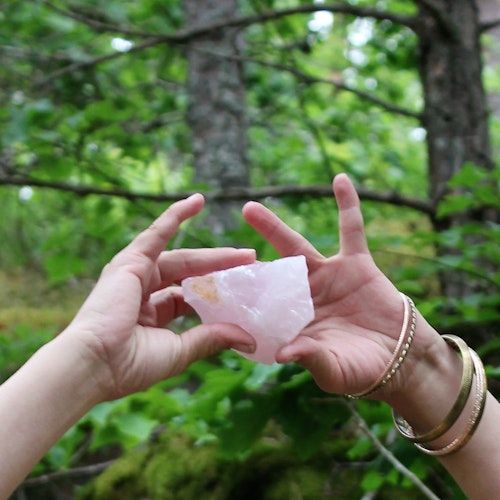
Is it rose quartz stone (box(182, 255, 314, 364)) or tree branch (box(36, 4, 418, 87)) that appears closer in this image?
rose quartz stone (box(182, 255, 314, 364))

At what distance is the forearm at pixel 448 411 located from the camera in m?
1.20

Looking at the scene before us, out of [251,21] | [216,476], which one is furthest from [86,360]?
[251,21]

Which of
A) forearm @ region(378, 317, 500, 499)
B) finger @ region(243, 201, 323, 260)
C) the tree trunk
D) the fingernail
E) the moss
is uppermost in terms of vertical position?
finger @ region(243, 201, 323, 260)

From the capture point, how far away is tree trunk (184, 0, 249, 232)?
312 cm

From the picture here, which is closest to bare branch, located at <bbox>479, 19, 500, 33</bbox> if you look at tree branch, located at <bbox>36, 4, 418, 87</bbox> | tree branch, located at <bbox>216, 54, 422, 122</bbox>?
tree branch, located at <bbox>36, 4, 418, 87</bbox>

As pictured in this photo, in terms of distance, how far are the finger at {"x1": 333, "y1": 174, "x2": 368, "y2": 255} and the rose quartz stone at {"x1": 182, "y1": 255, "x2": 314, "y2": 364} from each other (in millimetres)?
139

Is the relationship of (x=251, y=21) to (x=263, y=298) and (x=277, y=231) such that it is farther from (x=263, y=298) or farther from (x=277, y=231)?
(x=263, y=298)

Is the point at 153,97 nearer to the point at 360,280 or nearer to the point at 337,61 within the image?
the point at 337,61

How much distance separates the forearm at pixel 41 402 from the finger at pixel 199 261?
276 mm

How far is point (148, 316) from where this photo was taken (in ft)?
4.01

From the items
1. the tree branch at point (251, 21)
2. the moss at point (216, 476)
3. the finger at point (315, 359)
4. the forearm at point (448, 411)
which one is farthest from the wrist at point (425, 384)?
the tree branch at point (251, 21)

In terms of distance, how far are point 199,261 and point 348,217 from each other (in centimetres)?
29

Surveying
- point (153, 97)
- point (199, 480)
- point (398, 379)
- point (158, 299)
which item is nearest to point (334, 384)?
point (398, 379)

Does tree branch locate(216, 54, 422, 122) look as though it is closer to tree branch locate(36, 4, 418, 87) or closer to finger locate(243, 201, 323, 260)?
tree branch locate(36, 4, 418, 87)
